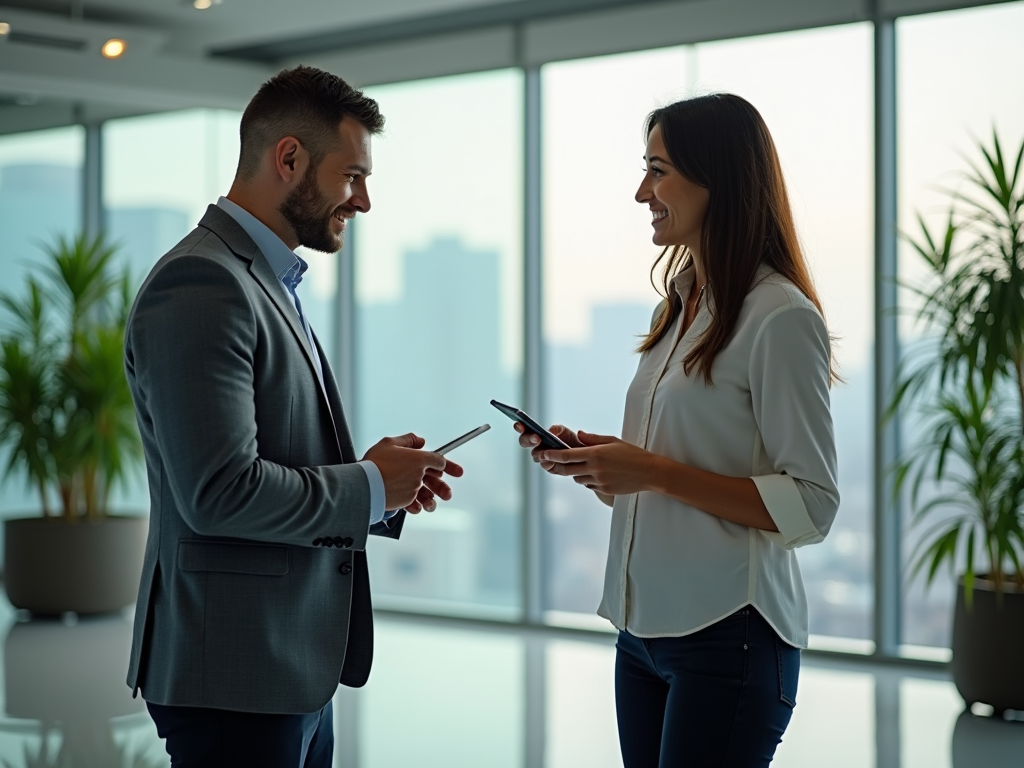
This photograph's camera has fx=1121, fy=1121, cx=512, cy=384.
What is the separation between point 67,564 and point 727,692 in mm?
4999

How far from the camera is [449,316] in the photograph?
648cm

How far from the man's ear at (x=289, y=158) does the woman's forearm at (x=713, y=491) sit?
2.56 ft

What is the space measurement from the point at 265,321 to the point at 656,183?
0.78 metres

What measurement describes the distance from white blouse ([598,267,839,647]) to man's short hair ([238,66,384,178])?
2.41 ft

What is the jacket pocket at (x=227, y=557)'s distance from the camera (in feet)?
5.61

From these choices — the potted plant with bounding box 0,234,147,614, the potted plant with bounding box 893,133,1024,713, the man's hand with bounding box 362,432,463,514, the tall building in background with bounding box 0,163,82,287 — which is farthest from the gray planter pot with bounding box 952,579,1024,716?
the tall building in background with bounding box 0,163,82,287

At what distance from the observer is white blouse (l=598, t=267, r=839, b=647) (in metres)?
1.83

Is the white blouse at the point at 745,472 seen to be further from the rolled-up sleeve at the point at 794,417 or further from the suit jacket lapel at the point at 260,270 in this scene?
the suit jacket lapel at the point at 260,270

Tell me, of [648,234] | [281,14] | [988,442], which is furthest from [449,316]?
[988,442]

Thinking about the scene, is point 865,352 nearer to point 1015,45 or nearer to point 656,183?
point 1015,45

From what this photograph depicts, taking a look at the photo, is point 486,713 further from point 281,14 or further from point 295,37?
point 295,37

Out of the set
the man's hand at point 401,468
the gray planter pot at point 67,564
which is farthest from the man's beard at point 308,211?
the gray planter pot at point 67,564

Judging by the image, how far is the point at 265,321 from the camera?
1744mm

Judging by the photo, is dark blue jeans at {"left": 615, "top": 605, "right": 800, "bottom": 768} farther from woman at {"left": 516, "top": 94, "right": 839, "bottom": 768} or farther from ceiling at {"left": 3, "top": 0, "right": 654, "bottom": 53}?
ceiling at {"left": 3, "top": 0, "right": 654, "bottom": 53}
